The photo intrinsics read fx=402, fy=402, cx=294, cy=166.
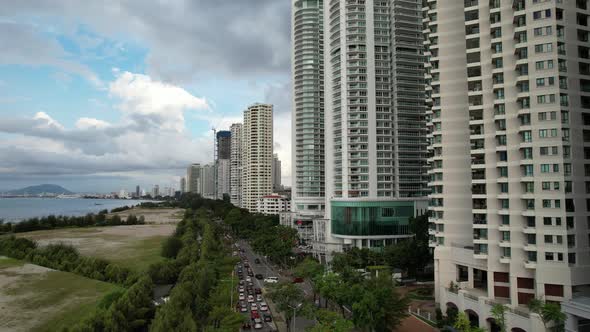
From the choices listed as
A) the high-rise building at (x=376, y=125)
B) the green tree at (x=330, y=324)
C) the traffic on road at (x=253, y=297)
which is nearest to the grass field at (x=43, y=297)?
the traffic on road at (x=253, y=297)

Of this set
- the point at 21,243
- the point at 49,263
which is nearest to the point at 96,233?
the point at 21,243

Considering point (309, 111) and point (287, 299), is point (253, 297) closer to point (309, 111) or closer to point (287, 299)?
point (287, 299)

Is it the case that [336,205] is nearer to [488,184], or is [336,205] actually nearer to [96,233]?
[488,184]

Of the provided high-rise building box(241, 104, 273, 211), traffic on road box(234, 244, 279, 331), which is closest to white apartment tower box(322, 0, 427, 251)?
traffic on road box(234, 244, 279, 331)

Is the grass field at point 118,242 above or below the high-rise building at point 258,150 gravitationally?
below

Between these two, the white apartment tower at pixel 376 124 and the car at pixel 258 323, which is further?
the white apartment tower at pixel 376 124

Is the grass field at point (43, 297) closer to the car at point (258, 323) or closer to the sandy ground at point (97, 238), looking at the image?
the car at point (258, 323)

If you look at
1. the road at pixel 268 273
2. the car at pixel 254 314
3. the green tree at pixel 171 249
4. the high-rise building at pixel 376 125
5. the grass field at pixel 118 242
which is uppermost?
the high-rise building at pixel 376 125

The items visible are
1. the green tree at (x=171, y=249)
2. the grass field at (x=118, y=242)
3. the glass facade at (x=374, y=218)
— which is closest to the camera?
the glass facade at (x=374, y=218)
